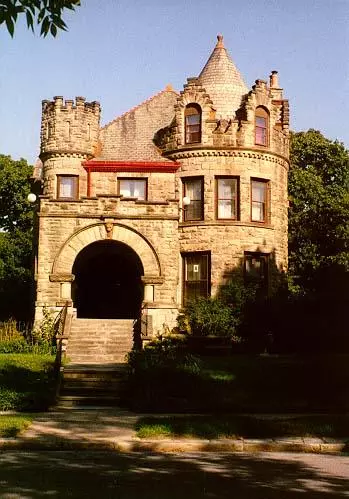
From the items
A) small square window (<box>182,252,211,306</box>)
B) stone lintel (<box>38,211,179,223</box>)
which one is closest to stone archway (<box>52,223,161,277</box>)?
stone lintel (<box>38,211,179,223</box>)

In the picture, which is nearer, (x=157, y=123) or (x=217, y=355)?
(x=217, y=355)

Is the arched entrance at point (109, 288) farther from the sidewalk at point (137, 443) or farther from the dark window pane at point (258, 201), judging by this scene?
the sidewalk at point (137, 443)

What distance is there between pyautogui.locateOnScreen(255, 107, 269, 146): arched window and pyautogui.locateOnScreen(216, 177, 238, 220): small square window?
7.34 ft

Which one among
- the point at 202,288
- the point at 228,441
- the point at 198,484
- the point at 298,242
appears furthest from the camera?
the point at 298,242

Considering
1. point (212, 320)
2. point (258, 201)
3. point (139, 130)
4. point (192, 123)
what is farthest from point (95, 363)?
point (139, 130)

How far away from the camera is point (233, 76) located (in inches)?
1223

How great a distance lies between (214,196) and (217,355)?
7208 millimetres

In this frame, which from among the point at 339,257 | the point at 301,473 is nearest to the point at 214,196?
the point at 339,257

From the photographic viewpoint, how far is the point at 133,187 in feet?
95.0

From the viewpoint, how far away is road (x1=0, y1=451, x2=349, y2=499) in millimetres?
8281

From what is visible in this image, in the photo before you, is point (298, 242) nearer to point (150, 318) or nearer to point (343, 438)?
point (150, 318)

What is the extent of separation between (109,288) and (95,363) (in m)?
9.13

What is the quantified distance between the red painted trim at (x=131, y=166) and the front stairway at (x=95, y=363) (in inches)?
273

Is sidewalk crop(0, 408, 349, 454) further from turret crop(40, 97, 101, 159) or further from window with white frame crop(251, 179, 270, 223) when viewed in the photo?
turret crop(40, 97, 101, 159)
